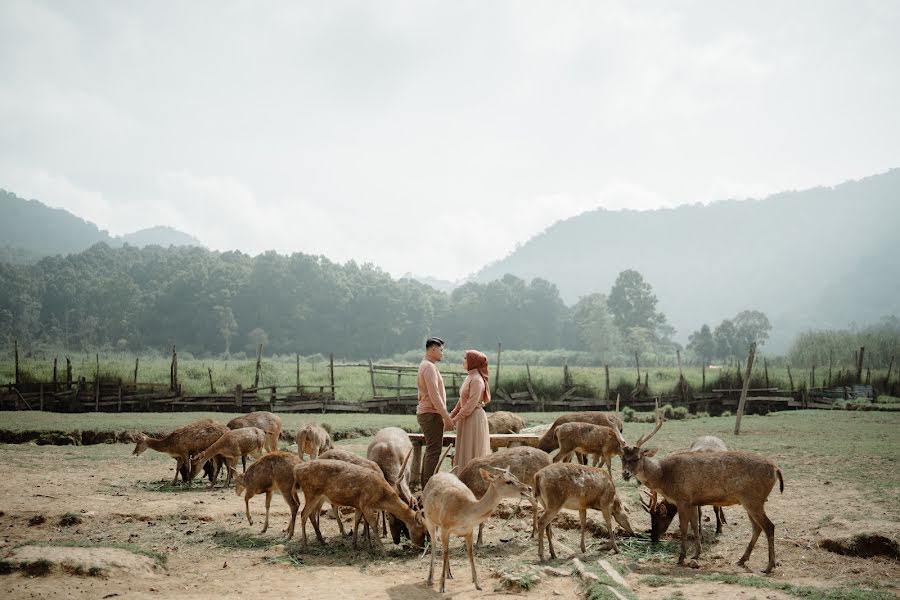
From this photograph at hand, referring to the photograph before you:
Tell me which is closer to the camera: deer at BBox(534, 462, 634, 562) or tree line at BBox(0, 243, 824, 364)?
deer at BBox(534, 462, 634, 562)

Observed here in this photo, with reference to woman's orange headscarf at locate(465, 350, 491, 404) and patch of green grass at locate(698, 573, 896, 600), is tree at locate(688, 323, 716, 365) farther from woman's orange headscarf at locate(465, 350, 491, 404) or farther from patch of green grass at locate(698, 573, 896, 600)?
patch of green grass at locate(698, 573, 896, 600)

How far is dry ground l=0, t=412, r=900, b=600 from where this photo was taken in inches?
262

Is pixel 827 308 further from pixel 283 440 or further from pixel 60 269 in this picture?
pixel 283 440

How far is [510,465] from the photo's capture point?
30.7 ft

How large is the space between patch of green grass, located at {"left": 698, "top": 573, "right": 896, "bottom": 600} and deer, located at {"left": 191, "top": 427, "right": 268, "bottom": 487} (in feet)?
28.0

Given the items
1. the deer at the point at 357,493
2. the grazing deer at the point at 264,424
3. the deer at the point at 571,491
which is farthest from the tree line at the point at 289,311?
the deer at the point at 571,491

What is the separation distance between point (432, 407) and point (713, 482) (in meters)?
3.89

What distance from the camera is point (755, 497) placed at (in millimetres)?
7875

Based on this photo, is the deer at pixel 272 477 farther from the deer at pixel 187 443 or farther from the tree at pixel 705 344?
the tree at pixel 705 344

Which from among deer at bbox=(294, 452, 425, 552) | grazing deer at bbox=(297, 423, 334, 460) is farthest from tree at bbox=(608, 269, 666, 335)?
deer at bbox=(294, 452, 425, 552)

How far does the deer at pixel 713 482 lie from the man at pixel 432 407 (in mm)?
2879

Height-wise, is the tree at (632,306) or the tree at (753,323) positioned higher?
the tree at (632,306)

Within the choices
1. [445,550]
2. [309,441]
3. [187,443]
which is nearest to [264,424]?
[309,441]

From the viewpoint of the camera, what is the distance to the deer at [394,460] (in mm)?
8719
